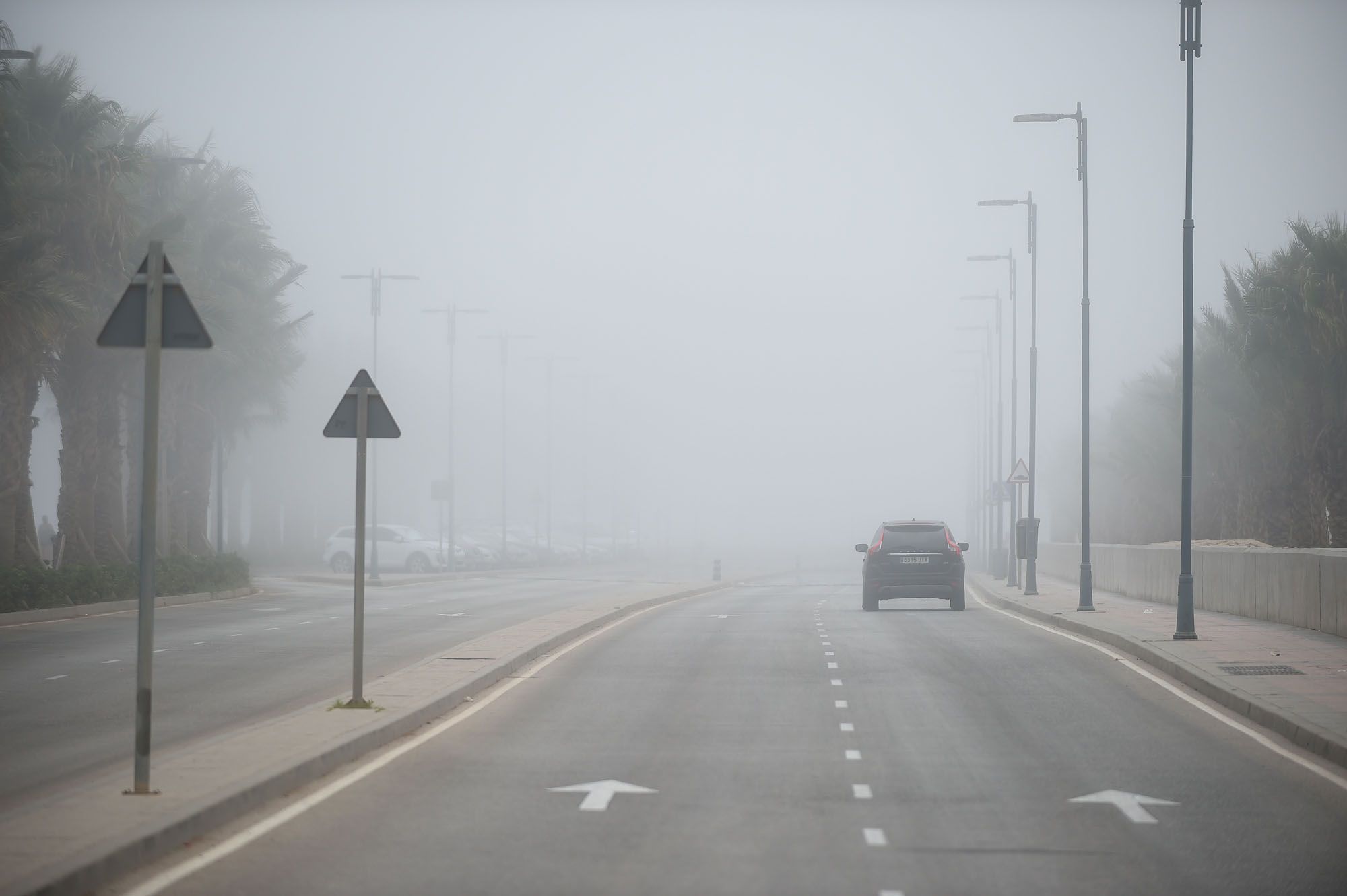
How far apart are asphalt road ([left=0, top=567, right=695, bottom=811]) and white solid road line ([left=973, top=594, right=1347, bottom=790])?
8.53 m

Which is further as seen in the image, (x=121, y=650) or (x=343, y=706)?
(x=121, y=650)

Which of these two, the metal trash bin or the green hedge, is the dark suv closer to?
the metal trash bin

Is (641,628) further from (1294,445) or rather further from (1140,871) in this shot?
(1294,445)

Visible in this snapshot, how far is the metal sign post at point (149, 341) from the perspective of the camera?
32.7ft

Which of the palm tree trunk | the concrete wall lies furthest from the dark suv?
the palm tree trunk

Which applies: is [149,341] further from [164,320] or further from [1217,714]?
[1217,714]

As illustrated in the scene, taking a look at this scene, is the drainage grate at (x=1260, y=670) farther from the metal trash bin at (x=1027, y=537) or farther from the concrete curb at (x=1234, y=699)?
the metal trash bin at (x=1027, y=537)

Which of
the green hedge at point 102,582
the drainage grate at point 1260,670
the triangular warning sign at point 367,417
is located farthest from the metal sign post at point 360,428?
the green hedge at point 102,582

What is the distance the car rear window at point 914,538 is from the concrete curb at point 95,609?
47.0 feet

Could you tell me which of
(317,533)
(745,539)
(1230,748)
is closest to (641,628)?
(1230,748)

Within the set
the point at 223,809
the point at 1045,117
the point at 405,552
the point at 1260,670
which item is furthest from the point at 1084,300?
the point at 405,552

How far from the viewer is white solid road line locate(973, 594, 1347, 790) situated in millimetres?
11833

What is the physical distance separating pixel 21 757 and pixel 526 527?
94.8 meters

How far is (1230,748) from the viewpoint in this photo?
42.9 feet
